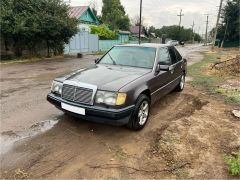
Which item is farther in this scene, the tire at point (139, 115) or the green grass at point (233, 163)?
the tire at point (139, 115)

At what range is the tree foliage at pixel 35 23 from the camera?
1533 centimetres

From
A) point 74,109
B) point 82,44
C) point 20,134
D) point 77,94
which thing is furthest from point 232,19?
point 20,134

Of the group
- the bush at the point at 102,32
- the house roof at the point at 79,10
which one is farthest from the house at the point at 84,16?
the bush at the point at 102,32

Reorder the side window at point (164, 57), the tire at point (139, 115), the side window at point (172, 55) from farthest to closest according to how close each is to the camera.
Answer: the side window at point (172, 55) < the side window at point (164, 57) < the tire at point (139, 115)

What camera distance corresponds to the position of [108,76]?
15.5ft

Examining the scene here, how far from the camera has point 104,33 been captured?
105ft

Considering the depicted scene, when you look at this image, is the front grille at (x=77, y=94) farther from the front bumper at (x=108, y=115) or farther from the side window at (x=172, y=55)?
the side window at (x=172, y=55)

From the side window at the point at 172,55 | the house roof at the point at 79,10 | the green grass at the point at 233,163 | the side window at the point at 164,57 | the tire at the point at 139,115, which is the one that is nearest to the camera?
the green grass at the point at 233,163

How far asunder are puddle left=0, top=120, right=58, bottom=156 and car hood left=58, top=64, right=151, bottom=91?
100cm

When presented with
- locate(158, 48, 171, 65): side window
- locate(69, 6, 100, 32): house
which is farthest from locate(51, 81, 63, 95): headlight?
locate(69, 6, 100, 32): house

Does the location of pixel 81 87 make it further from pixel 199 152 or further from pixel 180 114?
pixel 180 114

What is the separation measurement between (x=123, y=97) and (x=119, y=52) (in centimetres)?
210

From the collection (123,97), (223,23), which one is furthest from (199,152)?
(223,23)

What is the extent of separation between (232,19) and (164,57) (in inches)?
1690
